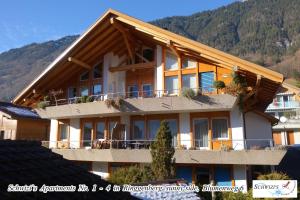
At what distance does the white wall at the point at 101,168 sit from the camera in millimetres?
25094

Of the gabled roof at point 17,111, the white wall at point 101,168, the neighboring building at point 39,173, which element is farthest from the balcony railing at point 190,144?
the neighboring building at point 39,173

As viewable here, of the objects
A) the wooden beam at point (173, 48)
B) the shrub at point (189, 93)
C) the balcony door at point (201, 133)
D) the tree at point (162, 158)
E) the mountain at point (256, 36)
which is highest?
the mountain at point (256, 36)

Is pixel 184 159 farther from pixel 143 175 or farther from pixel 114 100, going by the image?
pixel 114 100

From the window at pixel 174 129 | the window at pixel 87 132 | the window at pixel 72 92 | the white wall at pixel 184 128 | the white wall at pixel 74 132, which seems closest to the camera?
the white wall at pixel 184 128

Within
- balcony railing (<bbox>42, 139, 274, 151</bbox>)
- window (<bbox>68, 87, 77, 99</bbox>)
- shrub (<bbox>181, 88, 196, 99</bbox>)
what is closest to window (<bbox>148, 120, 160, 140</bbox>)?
balcony railing (<bbox>42, 139, 274, 151</bbox>)

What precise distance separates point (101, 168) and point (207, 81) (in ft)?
35.2

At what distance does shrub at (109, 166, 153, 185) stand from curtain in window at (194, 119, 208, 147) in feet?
13.6

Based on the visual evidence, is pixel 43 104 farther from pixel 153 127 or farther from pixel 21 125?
pixel 153 127

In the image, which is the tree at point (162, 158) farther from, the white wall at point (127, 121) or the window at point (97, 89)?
the window at point (97, 89)

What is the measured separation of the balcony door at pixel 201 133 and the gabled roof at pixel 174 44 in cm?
426

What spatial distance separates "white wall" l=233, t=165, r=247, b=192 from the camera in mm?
20359

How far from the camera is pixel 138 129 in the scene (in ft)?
80.7

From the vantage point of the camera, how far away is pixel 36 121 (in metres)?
36.4

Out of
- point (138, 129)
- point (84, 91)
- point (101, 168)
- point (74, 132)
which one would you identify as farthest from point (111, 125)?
point (84, 91)
